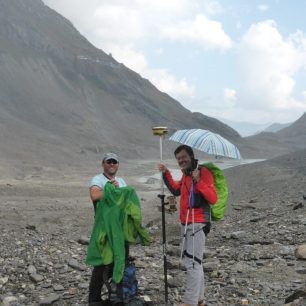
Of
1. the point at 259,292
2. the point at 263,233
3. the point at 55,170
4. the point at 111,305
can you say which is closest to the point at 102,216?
the point at 111,305

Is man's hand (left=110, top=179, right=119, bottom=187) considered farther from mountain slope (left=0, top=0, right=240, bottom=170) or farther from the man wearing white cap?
mountain slope (left=0, top=0, right=240, bottom=170)

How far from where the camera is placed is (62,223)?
1698 cm

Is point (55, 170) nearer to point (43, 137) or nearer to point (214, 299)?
point (43, 137)

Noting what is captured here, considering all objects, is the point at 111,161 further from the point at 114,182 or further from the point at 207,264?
the point at 207,264

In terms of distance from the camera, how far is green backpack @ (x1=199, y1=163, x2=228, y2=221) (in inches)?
232

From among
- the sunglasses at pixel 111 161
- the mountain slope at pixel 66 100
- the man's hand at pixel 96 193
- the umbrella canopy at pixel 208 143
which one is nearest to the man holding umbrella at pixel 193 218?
the umbrella canopy at pixel 208 143

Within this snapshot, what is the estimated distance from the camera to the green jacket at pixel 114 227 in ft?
18.7

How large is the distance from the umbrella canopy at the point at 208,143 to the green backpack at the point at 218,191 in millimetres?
Answer: 187

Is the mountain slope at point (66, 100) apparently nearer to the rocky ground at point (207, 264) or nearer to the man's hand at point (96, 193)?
the rocky ground at point (207, 264)

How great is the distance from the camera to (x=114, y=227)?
575cm

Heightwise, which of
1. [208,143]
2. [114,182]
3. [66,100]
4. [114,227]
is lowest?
[114,227]

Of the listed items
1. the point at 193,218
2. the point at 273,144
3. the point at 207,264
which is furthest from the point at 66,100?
the point at 193,218

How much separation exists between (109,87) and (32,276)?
101 metres

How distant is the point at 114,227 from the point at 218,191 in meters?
1.32
